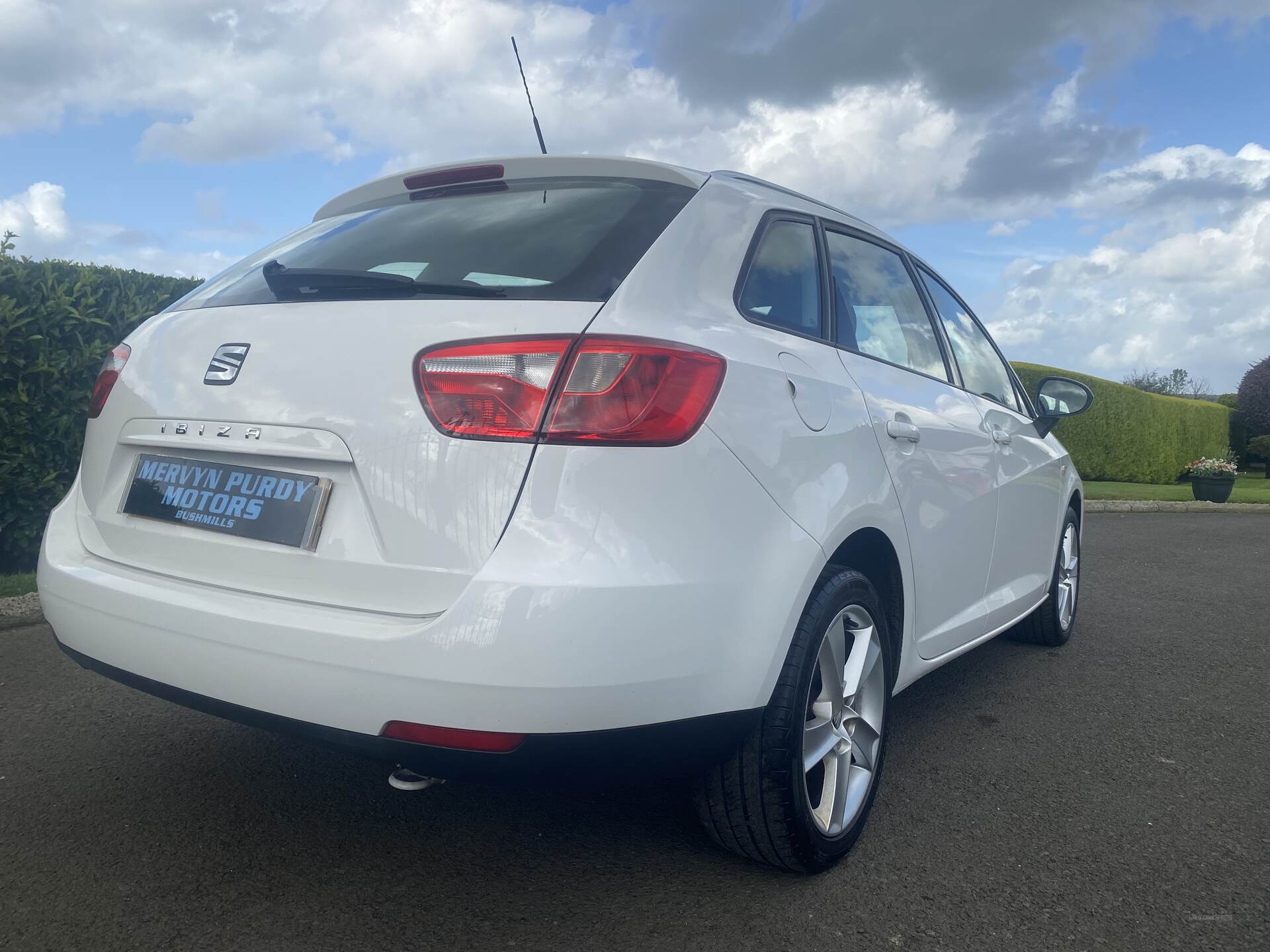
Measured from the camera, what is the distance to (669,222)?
2242mm

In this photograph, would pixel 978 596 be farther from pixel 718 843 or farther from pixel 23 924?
pixel 23 924

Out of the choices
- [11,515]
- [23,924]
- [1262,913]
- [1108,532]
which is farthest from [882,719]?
[1108,532]

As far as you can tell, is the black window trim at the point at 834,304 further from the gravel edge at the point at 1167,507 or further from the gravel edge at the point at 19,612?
the gravel edge at the point at 1167,507

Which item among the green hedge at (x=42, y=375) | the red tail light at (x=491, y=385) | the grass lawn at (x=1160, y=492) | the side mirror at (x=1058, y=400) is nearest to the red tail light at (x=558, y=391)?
the red tail light at (x=491, y=385)

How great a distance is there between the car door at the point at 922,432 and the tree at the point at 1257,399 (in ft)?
83.8

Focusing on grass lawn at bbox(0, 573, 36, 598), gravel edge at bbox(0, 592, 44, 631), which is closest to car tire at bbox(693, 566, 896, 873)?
gravel edge at bbox(0, 592, 44, 631)

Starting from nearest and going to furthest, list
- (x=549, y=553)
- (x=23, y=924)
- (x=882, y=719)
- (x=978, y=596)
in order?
1. (x=549, y=553)
2. (x=23, y=924)
3. (x=882, y=719)
4. (x=978, y=596)

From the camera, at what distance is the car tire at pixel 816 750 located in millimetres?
2193

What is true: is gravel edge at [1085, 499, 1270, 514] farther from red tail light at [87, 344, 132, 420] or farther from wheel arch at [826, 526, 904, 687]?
red tail light at [87, 344, 132, 420]

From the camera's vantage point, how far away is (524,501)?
72.5 inches

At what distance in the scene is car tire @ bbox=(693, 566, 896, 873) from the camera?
2.19 m

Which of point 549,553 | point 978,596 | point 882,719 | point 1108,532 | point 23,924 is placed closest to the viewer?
point 549,553

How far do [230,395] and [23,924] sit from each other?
3.81 feet

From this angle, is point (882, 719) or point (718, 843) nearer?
point (718, 843)
